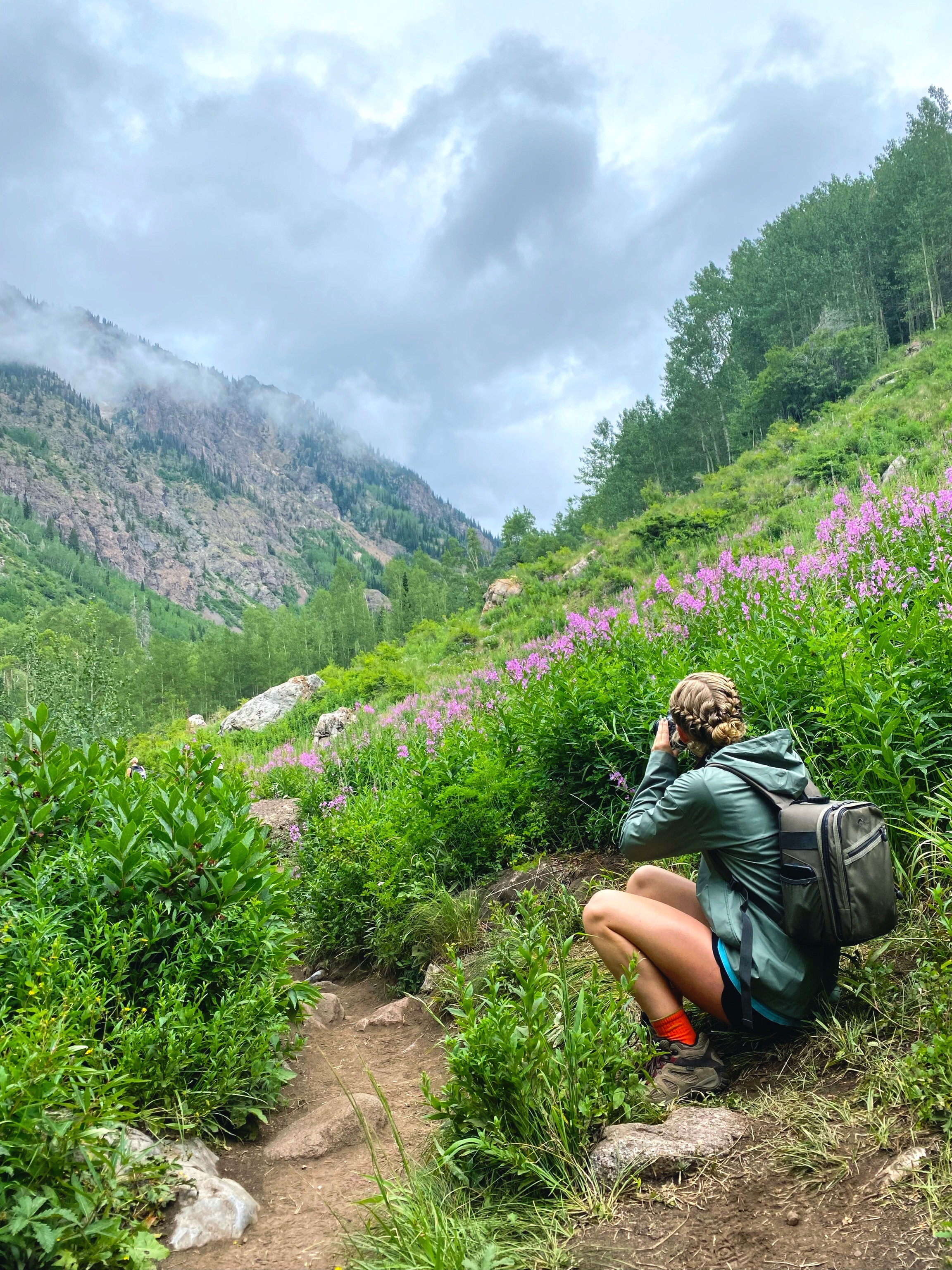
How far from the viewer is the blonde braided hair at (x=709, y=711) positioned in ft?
10.1

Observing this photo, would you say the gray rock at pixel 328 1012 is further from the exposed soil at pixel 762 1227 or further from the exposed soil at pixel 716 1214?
the exposed soil at pixel 762 1227

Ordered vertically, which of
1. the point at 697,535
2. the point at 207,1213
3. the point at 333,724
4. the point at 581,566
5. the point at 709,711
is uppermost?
the point at 581,566

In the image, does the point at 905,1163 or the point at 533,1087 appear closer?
the point at 905,1163

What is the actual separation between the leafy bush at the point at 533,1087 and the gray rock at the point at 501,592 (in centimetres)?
2238

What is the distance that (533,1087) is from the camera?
2.48 m

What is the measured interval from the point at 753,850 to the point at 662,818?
336 mm

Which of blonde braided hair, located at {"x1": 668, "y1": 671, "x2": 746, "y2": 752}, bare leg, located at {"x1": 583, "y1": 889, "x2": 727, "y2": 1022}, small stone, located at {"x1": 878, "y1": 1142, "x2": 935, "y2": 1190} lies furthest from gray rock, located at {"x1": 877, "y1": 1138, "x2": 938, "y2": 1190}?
blonde braided hair, located at {"x1": 668, "y1": 671, "x2": 746, "y2": 752}

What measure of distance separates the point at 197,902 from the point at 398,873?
2449 mm

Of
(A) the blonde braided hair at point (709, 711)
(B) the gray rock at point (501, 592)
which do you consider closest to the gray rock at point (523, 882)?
(A) the blonde braided hair at point (709, 711)

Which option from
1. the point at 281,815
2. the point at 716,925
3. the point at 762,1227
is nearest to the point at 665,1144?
the point at 762,1227

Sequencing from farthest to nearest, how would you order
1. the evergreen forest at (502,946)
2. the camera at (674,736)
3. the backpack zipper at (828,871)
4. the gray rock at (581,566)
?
the gray rock at (581,566), the camera at (674,736), the backpack zipper at (828,871), the evergreen forest at (502,946)

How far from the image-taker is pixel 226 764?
13.1 meters

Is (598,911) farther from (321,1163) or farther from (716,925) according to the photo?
(321,1163)

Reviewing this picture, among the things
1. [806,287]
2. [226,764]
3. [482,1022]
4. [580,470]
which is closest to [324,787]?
[226,764]
